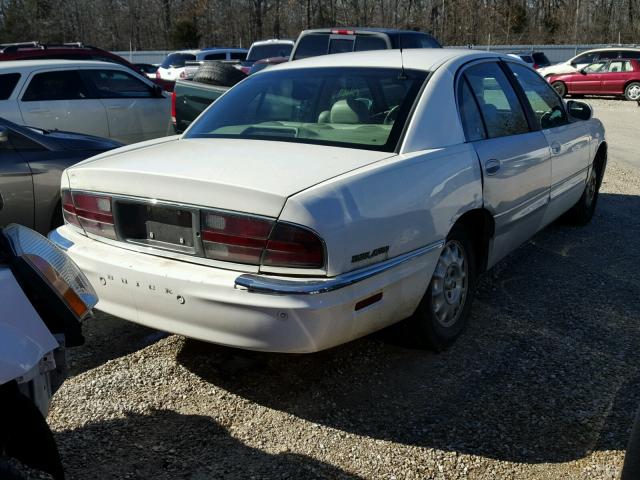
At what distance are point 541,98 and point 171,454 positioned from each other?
3.83 m

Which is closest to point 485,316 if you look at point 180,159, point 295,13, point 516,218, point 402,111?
point 516,218

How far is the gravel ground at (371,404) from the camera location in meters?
2.82

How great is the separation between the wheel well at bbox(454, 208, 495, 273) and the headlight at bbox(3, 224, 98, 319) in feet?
7.50

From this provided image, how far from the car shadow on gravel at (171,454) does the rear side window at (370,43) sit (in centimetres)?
803

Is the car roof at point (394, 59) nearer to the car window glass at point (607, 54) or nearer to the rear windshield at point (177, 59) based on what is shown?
the rear windshield at point (177, 59)

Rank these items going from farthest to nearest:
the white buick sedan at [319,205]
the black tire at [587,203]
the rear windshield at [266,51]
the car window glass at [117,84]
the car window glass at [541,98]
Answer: the rear windshield at [266,51]
the car window glass at [117,84]
the black tire at [587,203]
the car window glass at [541,98]
the white buick sedan at [319,205]

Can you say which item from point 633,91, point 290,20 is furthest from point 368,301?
point 290,20

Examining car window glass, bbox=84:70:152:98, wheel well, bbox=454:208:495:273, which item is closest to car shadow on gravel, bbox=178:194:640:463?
wheel well, bbox=454:208:495:273

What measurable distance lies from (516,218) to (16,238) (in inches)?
124

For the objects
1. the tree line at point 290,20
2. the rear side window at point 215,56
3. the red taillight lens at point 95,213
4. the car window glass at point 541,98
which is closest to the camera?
the red taillight lens at point 95,213

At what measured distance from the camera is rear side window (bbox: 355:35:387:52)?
10156mm

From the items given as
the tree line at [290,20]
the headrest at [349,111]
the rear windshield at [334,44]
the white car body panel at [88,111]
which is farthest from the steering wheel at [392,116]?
the tree line at [290,20]

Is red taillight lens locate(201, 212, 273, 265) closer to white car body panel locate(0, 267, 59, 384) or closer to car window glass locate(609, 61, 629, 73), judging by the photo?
white car body panel locate(0, 267, 59, 384)

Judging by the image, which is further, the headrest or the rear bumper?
the headrest
